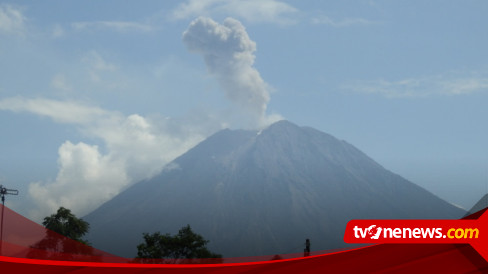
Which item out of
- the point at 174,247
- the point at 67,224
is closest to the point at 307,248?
the point at 174,247

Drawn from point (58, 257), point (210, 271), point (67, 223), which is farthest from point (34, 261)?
point (67, 223)

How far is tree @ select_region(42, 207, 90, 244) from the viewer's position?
3803 centimetres

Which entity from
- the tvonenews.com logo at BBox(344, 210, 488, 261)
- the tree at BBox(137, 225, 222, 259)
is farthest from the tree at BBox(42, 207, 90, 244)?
the tvonenews.com logo at BBox(344, 210, 488, 261)

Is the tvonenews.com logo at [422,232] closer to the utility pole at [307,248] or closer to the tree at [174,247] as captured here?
the utility pole at [307,248]

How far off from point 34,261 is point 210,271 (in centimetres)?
200

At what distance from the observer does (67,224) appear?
3838 centimetres

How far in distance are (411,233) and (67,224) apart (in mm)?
35930

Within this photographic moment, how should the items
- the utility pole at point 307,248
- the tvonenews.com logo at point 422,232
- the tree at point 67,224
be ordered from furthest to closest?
the tree at point 67,224 < the utility pole at point 307,248 < the tvonenews.com logo at point 422,232

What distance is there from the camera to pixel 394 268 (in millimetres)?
5848

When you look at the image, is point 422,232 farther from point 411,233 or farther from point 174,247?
point 174,247

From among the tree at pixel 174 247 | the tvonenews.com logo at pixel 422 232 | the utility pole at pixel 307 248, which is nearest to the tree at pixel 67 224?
the tree at pixel 174 247

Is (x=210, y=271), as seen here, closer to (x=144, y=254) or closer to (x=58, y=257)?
(x=58, y=257)

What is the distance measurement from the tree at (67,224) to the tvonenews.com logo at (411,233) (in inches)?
1353

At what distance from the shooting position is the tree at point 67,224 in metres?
38.0
